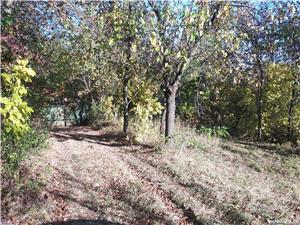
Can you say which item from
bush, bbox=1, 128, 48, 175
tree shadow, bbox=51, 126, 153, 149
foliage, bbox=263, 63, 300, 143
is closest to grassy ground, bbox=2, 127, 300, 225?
tree shadow, bbox=51, 126, 153, 149

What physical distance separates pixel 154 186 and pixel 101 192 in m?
1.33

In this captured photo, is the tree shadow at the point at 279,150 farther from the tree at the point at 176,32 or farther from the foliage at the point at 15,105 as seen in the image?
the foliage at the point at 15,105

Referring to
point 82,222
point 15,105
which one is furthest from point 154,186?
point 15,105

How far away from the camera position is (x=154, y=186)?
30.0 feet

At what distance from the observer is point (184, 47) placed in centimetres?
1106

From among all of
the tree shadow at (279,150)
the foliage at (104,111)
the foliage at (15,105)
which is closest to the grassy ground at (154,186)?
the tree shadow at (279,150)

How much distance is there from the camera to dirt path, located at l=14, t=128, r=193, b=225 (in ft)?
23.7

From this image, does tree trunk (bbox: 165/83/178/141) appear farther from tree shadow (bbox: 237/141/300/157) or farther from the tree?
tree shadow (bbox: 237/141/300/157)

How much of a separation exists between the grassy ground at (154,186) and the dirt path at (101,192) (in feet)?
0.05

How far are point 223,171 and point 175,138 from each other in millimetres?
2112

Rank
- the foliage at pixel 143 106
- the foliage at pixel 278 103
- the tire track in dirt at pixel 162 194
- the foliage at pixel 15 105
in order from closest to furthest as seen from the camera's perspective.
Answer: the foliage at pixel 15 105 < the tire track in dirt at pixel 162 194 < the foliage at pixel 143 106 < the foliage at pixel 278 103

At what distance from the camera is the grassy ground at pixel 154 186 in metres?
7.30

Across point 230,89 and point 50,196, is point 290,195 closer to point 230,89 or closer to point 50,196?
point 50,196

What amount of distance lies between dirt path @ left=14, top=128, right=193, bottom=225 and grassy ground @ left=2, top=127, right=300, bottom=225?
2 centimetres
